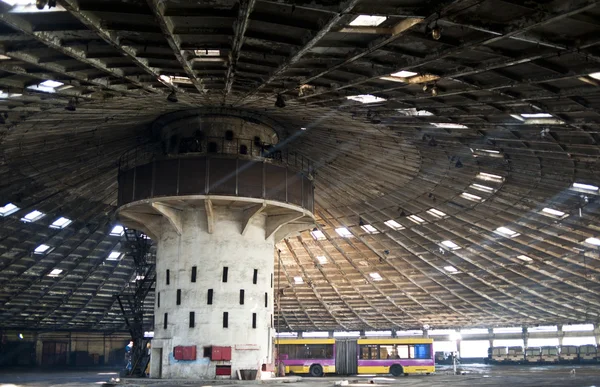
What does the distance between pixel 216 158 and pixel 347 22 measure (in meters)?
18.2

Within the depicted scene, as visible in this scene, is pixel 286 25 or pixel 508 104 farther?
pixel 508 104

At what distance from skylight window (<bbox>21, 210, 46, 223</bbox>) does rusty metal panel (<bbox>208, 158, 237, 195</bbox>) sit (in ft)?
67.7

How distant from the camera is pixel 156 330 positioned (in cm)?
3650

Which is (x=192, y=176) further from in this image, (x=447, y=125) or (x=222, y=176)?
(x=447, y=125)

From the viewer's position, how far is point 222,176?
35000 mm

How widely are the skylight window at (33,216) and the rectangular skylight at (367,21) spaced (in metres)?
36.9

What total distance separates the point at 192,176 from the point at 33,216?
814 inches

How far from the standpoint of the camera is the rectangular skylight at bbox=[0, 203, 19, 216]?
1813 inches

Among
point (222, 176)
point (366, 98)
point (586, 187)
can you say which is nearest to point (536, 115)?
point (366, 98)

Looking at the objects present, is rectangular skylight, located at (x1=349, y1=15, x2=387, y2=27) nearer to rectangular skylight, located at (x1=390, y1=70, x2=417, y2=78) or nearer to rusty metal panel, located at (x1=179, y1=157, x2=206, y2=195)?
rectangular skylight, located at (x1=390, y1=70, x2=417, y2=78)

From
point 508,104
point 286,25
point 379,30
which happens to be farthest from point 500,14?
point 508,104

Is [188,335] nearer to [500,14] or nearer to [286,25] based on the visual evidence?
[286,25]

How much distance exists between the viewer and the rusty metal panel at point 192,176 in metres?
34.8

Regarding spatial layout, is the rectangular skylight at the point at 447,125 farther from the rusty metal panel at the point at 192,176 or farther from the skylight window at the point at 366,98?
the rusty metal panel at the point at 192,176
